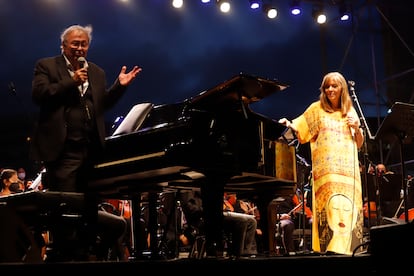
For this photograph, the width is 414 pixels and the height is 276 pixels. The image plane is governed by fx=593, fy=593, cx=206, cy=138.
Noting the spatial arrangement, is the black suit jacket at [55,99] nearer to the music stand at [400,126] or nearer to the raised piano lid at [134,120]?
the raised piano lid at [134,120]

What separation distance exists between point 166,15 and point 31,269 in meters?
19.7

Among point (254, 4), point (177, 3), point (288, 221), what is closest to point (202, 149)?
point (288, 221)

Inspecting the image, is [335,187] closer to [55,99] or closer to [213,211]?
[213,211]

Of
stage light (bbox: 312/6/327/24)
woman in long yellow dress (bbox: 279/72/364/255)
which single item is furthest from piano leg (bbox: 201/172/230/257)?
stage light (bbox: 312/6/327/24)

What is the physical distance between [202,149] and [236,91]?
29.7 inches

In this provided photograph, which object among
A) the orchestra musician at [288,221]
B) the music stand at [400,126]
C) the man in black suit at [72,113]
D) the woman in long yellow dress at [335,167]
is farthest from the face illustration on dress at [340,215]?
the orchestra musician at [288,221]

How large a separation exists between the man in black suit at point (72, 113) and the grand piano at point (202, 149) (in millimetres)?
203

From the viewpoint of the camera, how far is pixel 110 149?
4777 millimetres

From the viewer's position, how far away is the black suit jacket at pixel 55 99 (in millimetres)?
4465

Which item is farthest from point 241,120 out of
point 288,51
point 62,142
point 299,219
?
point 288,51

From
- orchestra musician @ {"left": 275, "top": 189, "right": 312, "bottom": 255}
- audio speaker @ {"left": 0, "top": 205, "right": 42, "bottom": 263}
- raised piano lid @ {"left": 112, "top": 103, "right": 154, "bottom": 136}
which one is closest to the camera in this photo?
audio speaker @ {"left": 0, "top": 205, "right": 42, "bottom": 263}

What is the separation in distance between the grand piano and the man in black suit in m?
0.20

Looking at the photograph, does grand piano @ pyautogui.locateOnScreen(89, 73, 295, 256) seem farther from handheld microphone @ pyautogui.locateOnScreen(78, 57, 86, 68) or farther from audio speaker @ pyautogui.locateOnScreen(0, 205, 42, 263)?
audio speaker @ pyautogui.locateOnScreen(0, 205, 42, 263)

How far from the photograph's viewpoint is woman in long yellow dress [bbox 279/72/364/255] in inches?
221
